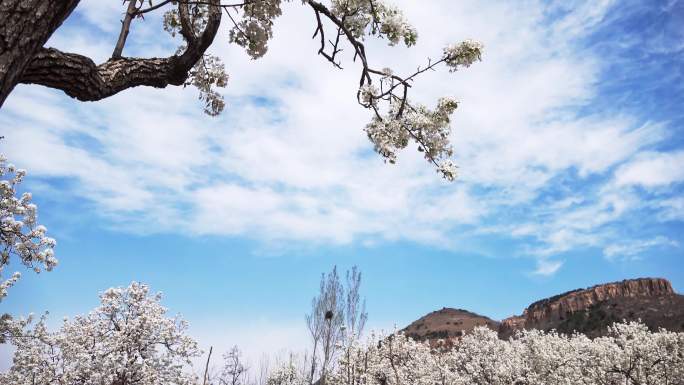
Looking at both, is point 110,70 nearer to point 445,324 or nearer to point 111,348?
point 111,348

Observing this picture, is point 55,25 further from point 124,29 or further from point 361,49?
point 361,49

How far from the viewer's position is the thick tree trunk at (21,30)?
7.56 ft

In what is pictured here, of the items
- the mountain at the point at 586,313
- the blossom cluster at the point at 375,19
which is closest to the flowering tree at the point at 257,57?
the blossom cluster at the point at 375,19

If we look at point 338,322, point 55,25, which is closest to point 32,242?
point 55,25

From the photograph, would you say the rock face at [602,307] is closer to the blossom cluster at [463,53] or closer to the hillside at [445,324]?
the hillside at [445,324]

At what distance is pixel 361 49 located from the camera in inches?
213

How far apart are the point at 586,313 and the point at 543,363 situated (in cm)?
8169

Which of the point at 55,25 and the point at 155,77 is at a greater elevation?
the point at 155,77

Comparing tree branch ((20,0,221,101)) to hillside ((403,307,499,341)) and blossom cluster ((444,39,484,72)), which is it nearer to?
blossom cluster ((444,39,484,72))

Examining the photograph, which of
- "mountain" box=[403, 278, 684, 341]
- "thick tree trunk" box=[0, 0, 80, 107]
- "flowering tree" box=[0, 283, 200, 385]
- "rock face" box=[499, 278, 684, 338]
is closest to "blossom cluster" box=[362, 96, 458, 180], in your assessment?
"thick tree trunk" box=[0, 0, 80, 107]

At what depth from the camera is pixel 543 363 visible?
33719 millimetres

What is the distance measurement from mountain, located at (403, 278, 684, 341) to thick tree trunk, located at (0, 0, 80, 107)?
268 feet

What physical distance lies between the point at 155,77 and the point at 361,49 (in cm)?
227

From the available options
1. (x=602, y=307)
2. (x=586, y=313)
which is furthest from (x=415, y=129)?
(x=602, y=307)
